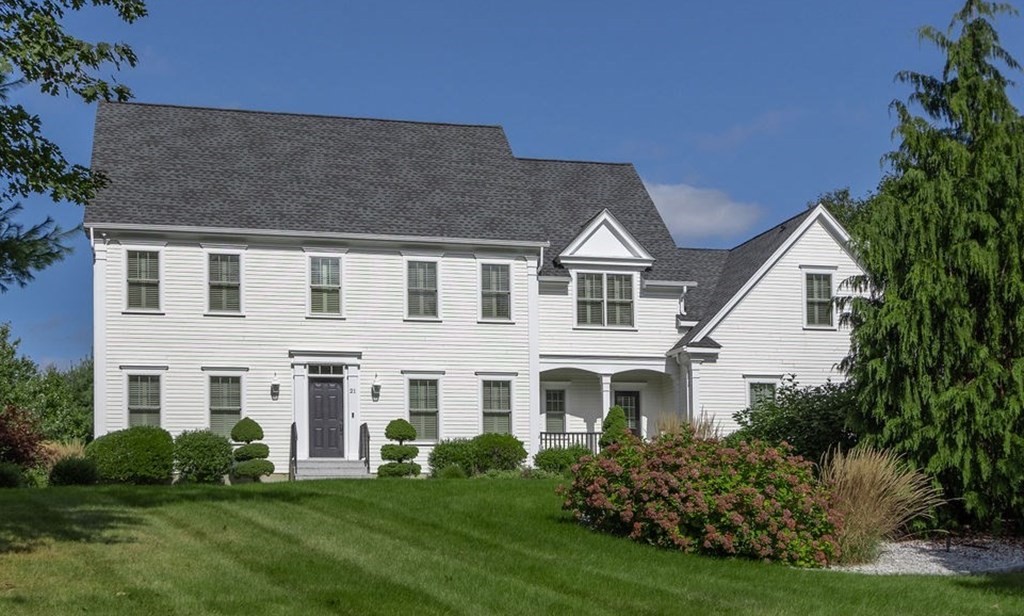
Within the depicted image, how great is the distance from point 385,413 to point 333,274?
3637 mm

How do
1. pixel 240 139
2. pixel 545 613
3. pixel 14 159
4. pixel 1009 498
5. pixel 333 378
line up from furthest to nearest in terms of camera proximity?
1. pixel 240 139
2. pixel 333 378
3. pixel 1009 498
4. pixel 14 159
5. pixel 545 613

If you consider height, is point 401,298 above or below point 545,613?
above

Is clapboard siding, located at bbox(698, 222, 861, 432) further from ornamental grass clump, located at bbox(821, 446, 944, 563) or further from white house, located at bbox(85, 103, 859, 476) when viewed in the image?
ornamental grass clump, located at bbox(821, 446, 944, 563)

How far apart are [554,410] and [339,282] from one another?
7.00 metres

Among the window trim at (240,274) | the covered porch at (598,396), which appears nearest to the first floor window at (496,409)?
the covered porch at (598,396)

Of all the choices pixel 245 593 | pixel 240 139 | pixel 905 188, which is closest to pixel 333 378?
pixel 240 139

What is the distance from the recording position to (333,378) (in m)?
29.5

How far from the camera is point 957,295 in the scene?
17.2 metres

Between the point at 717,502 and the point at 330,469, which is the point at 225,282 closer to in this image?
the point at 330,469

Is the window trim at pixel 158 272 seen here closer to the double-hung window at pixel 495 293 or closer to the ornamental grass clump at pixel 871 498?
the double-hung window at pixel 495 293

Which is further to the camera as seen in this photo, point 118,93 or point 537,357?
point 537,357

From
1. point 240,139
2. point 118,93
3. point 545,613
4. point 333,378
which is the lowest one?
point 545,613

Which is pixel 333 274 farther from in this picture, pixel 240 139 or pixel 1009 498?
pixel 1009 498

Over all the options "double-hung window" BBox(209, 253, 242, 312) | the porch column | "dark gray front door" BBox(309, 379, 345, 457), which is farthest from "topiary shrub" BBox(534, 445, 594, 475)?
"double-hung window" BBox(209, 253, 242, 312)
